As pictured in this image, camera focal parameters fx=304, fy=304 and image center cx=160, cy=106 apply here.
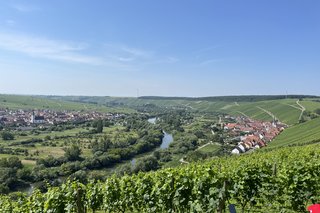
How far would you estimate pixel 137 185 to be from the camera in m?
11.7

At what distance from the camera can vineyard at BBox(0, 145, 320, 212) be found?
9.49 metres

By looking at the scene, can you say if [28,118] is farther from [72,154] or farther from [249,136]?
[249,136]

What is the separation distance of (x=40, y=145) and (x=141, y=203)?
291 ft

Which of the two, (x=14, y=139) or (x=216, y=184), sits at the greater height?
(x=216, y=184)

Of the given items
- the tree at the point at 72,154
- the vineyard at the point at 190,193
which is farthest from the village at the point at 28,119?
the vineyard at the point at 190,193

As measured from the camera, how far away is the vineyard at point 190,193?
374 inches

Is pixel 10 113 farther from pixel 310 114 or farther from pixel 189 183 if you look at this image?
pixel 189 183

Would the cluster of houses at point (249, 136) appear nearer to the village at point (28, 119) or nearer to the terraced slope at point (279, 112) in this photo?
the terraced slope at point (279, 112)

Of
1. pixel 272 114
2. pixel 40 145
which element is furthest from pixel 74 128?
pixel 272 114

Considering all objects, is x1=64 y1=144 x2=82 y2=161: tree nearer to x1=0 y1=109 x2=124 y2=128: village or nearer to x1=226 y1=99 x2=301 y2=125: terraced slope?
x1=0 y1=109 x2=124 y2=128: village

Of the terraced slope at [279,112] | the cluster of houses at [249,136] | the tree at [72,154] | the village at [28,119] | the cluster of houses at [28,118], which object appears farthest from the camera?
the cluster of houses at [28,118]

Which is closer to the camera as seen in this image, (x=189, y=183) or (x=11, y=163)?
(x=189, y=183)

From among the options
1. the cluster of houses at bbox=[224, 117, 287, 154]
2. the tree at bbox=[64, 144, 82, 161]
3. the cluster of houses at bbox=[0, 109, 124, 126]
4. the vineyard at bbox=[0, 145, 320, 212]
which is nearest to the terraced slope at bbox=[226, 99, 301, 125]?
the cluster of houses at bbox=[224, 117, 287, 154]

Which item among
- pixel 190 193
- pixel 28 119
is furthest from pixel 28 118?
pixel 190 193
